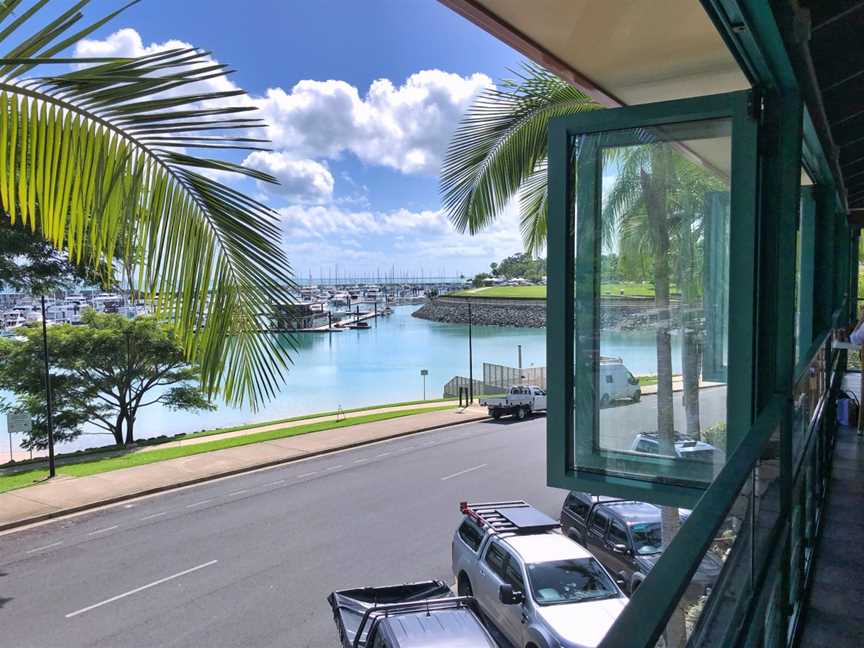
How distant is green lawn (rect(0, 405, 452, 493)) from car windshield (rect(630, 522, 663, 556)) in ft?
50.9

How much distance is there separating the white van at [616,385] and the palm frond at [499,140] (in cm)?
512

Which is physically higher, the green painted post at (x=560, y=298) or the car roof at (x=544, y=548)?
the green painted post at (x=560, y=298)

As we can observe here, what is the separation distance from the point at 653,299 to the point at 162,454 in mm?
20671

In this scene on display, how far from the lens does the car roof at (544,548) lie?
830cm

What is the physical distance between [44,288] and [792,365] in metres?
14.2

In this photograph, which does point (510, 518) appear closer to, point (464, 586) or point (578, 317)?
point (464, 586)

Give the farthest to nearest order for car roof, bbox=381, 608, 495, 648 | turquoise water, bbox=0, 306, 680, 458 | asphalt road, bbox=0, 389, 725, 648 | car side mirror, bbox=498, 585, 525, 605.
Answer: turquoise water, bbox=0, 306, 680, 458, asphalt road, bbox=0, 389, 725, 648, car side mirror, bbox=498, 585, 525, 605, car roof, bbox=381, 608, 495, 648

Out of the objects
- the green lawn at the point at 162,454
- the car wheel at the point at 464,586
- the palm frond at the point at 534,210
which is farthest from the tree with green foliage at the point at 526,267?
the green lawn at the point at 162,454

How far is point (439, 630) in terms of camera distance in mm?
6719

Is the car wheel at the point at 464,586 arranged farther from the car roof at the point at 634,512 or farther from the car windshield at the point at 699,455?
the car windshield at the point at 699,455

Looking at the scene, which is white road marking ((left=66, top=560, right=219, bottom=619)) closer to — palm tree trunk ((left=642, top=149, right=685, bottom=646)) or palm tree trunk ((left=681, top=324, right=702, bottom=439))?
palm tree trunk ((left=642, top=149, right=685, bottom=646))

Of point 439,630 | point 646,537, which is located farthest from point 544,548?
point 439,630

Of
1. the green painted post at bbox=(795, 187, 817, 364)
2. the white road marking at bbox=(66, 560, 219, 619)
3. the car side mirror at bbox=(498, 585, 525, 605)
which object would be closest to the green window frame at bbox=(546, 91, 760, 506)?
the green painted post at bbox=(795, 187, 817, 364)

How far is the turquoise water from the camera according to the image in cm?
3312
